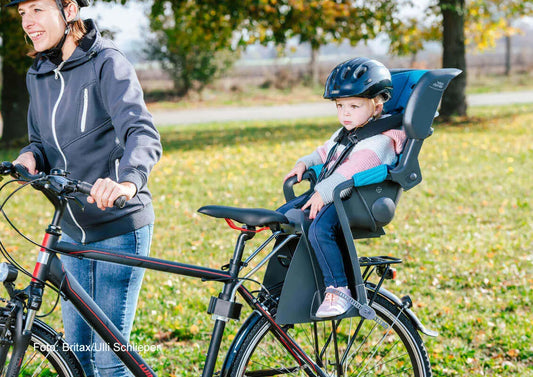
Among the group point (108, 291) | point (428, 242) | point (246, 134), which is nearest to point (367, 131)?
point (108, 291)

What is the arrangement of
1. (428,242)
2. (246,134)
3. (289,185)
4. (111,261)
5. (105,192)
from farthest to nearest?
1. (246,134)
2. (428,242)
3. (289,185)
4. (111,261)
5. (105,192)

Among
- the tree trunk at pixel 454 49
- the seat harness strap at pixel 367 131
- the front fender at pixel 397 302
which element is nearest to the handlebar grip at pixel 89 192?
the seat harness strap at pixel 367 131

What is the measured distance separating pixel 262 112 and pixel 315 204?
21424 mm

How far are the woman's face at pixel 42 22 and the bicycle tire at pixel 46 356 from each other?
1079 millimetres

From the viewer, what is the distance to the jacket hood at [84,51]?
8.72 ft

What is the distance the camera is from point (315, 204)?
2.78 m

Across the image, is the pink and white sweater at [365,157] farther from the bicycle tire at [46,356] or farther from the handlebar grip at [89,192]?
the bicycle tire at [46,356]

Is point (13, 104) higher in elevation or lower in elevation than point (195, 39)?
lower

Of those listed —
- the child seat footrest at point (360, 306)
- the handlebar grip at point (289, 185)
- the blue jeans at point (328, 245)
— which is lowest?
the child seat footrest at point (360, 306)

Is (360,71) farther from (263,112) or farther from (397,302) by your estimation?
(263,112)

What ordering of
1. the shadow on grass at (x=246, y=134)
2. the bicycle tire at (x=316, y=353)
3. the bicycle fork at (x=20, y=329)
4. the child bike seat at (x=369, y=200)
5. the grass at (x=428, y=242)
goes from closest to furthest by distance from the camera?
the bicycle fork at (x=20, y=329) → the child bike seat at (x=369, y=200) → the bicycle tire at (x=316, y=353) → the grass at (x=428, y=242) → the shadow on grass at (x=246, y=134)

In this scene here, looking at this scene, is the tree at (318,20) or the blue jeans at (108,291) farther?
the tree at (318,20)

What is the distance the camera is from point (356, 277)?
2787 millimetres

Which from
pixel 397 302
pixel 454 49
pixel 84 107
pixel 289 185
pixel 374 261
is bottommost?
pixel 454 49
